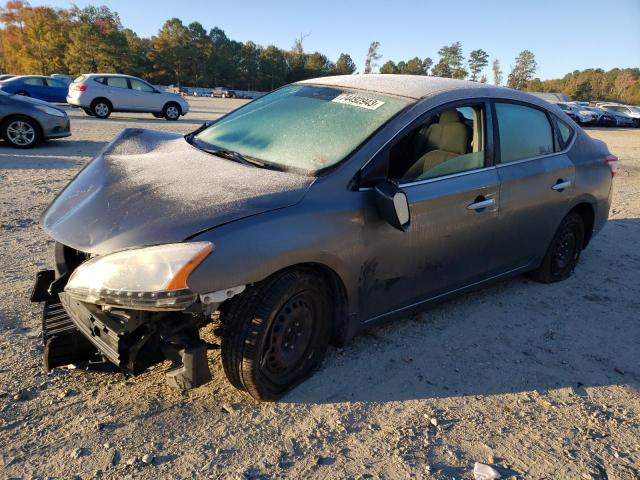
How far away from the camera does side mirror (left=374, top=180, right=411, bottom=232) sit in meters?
2.65

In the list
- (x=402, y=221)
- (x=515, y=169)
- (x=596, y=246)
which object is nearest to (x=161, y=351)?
(x=402, y=221)

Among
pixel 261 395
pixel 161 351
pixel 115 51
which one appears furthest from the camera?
pixel 115 51

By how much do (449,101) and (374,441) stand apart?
2.15m

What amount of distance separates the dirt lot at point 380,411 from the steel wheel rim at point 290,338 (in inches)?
6.8

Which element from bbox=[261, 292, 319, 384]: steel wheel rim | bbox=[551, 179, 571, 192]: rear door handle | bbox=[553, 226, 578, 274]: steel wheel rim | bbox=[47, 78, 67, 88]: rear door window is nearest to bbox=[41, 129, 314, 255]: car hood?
bbox=[261, 292, 319, 384]: steel wheel rim

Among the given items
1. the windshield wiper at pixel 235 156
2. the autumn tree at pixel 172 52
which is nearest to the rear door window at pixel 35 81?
the windshield wiper at pixel 235 156

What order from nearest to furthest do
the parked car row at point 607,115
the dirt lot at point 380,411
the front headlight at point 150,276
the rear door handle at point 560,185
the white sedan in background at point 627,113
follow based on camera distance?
1. the front headlight at point 150,276
2. the dirt lot at point 380,411
3. the rear door handle at point 560,185
4. the parked car row at point 607,115
5. the white sedan in background at point 627,113

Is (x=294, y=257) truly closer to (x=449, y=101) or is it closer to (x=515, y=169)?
(x=449, y=101)

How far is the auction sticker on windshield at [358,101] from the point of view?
3.17 meters

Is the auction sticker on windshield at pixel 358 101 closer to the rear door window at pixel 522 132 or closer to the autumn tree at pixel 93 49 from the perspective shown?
the rear door window at pixel 522 132

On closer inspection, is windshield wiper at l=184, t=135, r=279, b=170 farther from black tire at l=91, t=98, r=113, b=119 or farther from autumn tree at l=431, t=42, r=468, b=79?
autumn tree at l=431, t=42, r=468, b=79

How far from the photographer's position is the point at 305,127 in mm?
3178

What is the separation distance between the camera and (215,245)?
219 cm

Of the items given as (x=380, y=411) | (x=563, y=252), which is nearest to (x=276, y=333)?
(x=380, y=411)
